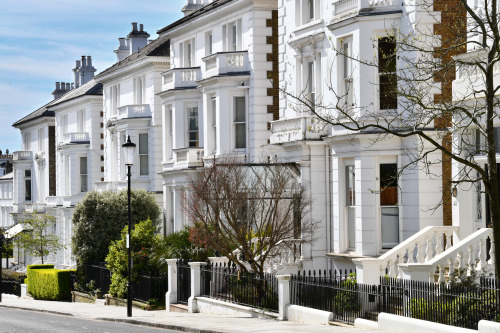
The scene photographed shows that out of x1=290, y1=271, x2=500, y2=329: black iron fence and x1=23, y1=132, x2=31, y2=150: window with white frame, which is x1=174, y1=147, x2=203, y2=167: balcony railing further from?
x1=23, y1=132, x2=31, y2=150: window with white frame

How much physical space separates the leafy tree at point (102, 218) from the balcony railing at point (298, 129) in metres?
14.5

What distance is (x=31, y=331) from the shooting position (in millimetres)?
27219

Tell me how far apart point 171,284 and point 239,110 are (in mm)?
8633

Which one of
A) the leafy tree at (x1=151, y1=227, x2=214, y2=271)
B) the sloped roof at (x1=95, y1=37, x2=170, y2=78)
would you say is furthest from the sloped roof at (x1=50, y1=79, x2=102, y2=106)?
the leafy tree at (x1=151, y1=227, x2=214, y2=271)

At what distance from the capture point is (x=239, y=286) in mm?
29609

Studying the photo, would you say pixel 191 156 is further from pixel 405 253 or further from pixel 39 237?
pixel 39 237

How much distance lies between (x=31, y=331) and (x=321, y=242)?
988 cm

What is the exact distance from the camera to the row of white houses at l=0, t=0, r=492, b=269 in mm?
29141

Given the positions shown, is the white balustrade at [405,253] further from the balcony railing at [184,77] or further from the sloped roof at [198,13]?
the balcony railing at [184,77]

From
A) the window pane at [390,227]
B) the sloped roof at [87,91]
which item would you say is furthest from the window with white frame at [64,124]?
the window pane at [390,227]

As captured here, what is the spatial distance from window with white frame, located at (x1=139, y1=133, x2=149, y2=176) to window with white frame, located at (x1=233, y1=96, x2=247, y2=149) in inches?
488

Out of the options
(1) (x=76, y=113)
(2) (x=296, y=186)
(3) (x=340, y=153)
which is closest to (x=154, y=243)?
(2) (x=296, y=186)

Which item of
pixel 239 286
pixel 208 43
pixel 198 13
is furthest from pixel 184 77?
pixel 239 286

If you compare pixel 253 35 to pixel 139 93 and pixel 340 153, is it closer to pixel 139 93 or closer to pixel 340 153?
pixel 340 153
